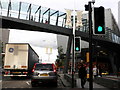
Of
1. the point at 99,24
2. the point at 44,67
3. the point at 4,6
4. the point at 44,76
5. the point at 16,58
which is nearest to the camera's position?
the point at 99,24

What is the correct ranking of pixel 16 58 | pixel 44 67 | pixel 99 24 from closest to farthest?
pixel 99 24 → pixel 44 67 → pixel 16 58

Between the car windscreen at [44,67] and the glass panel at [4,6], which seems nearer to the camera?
the car windscreen at [44,67]

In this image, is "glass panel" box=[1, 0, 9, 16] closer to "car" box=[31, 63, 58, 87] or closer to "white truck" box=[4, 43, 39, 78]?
"white truck" box=[4, 43, 39, 78]

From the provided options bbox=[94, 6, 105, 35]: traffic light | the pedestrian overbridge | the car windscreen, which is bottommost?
the car windscreen

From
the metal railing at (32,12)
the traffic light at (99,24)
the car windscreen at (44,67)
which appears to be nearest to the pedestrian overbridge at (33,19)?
the metal railing at (32,12)

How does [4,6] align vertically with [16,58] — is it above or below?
above

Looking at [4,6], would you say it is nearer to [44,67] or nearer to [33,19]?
[33,19]

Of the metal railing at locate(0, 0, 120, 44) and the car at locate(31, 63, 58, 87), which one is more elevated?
the metal railing at locate(0, 0, 120, 44)

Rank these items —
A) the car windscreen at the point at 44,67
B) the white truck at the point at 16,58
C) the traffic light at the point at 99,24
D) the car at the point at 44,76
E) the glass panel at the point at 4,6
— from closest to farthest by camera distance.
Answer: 1. the traffic light at the point at 99,24
2. the car at the point at 44,76
3. the car windscreen at the point at 44,67
4. the white truck at the point at 16,58
5. the glass panel at the point at 4,6

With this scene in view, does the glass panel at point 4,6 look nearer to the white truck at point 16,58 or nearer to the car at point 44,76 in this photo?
the white truck at point 16,58

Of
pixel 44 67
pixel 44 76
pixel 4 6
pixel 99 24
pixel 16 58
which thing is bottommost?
pixel 44 76

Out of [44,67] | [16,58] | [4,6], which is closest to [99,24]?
[44,67]

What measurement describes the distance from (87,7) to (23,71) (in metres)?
14.9

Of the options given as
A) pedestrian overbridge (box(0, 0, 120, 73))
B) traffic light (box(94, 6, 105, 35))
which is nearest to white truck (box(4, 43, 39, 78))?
pedestrian overbridge (box(0, 0, 120, 73))
